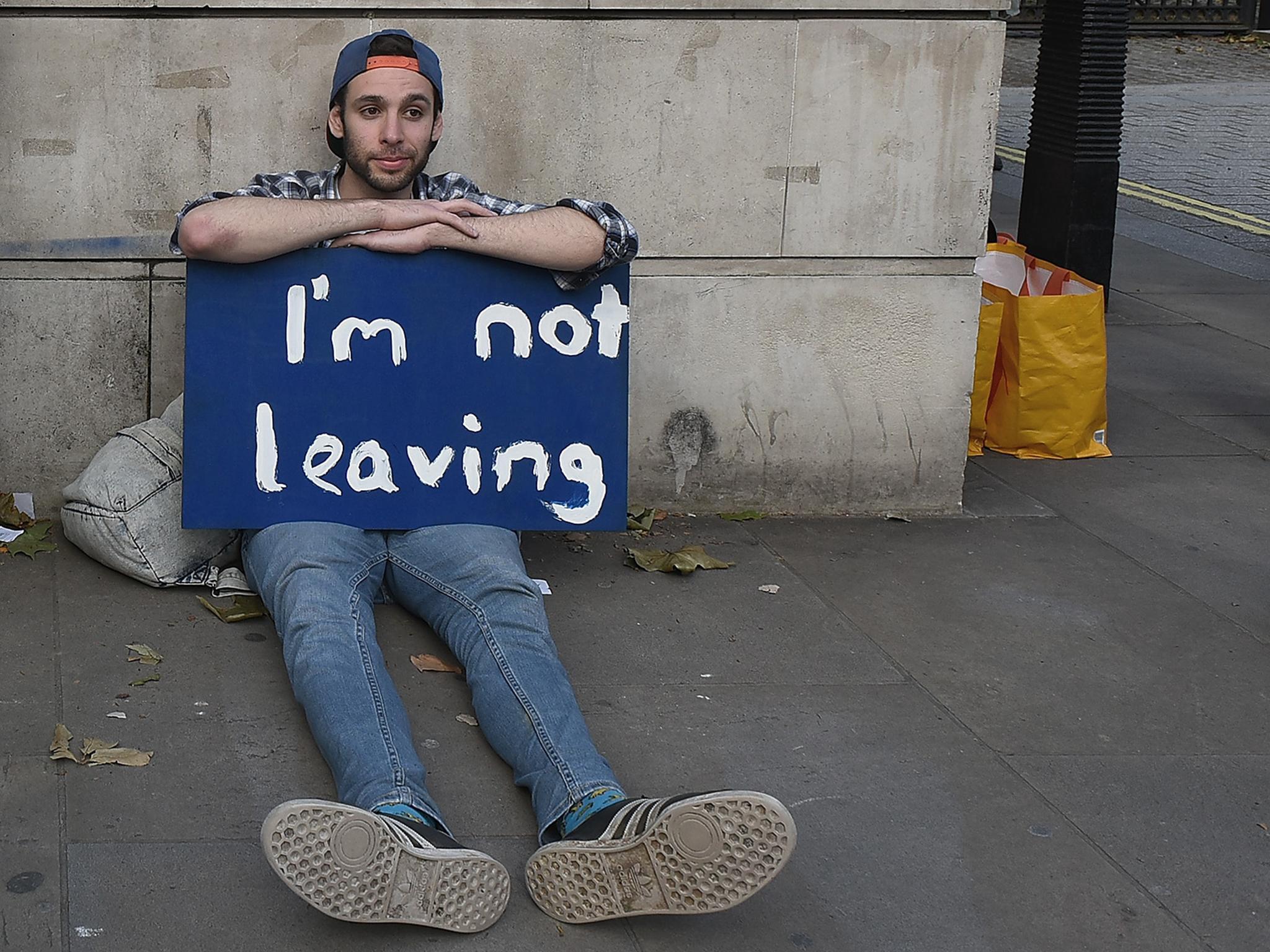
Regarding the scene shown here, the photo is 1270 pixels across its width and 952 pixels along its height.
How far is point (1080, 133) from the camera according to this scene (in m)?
7.97

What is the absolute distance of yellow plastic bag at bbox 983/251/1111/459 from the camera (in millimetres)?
5633

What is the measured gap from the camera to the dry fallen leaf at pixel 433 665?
3.85 m

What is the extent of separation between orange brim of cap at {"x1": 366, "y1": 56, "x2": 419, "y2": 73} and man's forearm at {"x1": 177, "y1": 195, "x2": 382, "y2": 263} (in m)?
0.35

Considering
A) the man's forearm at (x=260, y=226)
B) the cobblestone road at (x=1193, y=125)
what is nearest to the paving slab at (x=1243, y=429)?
the man's forearm at (x=260, y=226)

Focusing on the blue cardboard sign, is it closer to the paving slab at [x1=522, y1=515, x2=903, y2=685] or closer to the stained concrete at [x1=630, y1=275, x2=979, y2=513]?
the paving slab at [x1=522, y1=515, x2=903, y2=685]

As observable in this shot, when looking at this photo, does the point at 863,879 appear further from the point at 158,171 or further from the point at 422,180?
the point at 158,171

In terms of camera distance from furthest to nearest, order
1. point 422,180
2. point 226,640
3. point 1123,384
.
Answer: point 1123,384, point 422,180, point 226,640

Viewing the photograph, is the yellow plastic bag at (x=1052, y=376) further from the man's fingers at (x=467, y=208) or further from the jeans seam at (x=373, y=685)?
the jeans seam at (x=373, y=685)

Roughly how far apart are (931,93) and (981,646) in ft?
5.70

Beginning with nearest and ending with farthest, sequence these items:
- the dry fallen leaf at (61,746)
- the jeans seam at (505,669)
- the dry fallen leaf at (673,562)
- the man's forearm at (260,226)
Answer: the jeans seam at (505,669) < the dry fallen leaf at (61,746) < the man's forearm at (260,226) < the dry fallen leaf at (673,562)

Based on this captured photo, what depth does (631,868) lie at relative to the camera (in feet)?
9.06

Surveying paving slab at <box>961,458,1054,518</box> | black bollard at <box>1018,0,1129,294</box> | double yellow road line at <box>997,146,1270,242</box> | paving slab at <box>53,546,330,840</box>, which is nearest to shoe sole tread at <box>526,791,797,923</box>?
paving slab at <box>53,546,330,840</box>

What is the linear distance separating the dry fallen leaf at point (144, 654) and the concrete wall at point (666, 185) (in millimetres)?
1043

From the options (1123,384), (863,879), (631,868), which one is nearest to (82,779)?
(631,868)
